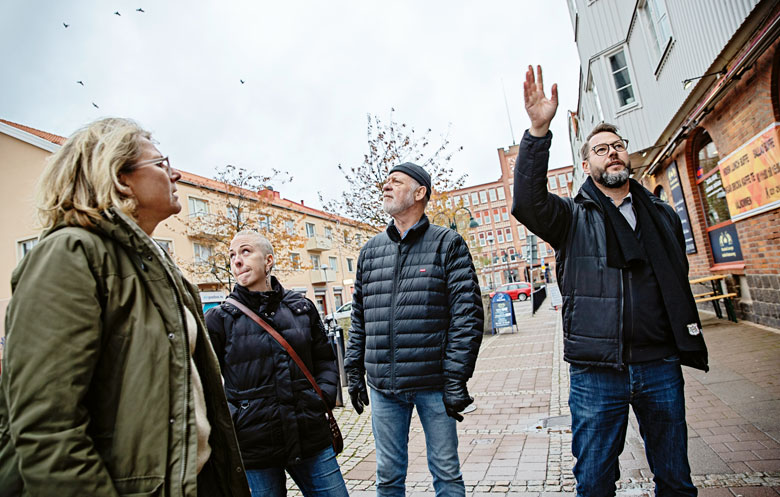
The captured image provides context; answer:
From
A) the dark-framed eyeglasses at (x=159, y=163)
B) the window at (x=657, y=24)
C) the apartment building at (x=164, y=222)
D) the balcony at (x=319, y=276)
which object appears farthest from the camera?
the balcony at (x=319, y=276)

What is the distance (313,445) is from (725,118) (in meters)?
8.89

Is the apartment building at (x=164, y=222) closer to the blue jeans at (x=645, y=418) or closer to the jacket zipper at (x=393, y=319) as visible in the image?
the jacket zipper at (x=393, y=319)

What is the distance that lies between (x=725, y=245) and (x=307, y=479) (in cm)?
1050

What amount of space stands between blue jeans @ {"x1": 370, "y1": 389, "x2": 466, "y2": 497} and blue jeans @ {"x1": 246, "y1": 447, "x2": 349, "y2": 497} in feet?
1.00

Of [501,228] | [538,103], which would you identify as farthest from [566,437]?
[501,228]

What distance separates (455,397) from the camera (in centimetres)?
252

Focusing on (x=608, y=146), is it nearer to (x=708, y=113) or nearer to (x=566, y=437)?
(x=566, y=437)

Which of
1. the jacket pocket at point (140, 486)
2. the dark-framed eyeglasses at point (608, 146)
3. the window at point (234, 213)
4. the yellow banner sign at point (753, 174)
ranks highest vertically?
the window at point (234, 213)

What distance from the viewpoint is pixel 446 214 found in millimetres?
15031

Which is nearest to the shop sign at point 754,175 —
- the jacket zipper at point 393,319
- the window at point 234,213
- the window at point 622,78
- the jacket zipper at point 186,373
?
the window at point 622,78

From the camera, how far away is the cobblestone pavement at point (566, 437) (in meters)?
3.30

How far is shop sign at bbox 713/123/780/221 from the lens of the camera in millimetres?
6348

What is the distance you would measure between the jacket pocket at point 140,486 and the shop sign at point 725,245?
10403 mm

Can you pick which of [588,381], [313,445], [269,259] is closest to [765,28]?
[588,381]
